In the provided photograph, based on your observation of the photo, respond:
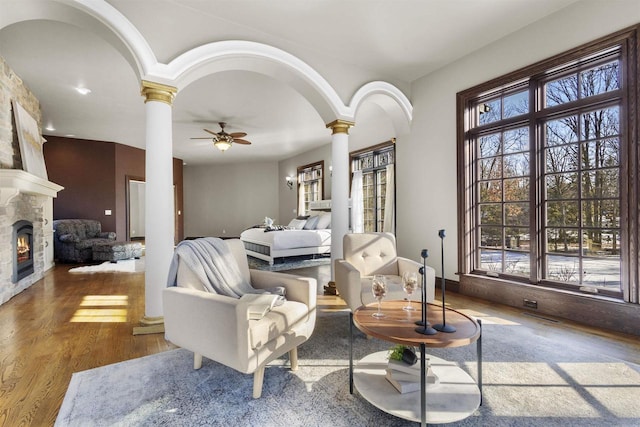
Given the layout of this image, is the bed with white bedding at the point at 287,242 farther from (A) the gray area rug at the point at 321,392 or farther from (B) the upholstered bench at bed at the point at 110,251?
(A) the gray area rug at the point at 321,392

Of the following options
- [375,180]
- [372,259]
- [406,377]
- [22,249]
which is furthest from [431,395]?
[375,180]

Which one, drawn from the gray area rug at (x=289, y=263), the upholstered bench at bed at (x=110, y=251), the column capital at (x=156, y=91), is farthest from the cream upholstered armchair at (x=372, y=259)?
the upholstered bench at bed at (x=110, y=251)

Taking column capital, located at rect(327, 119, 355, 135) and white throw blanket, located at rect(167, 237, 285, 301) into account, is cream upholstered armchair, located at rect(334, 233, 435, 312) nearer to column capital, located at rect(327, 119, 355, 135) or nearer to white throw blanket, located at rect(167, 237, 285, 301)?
white throw blanket, located at rect(167, 237, 285, 301)

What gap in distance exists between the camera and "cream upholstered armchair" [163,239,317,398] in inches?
67.0

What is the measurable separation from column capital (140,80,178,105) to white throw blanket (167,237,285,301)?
4.94 feet

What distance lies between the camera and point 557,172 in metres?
3.31

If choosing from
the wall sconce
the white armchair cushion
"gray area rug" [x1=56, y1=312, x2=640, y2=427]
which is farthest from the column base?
the wall sconce

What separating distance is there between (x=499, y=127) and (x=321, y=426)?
12.8 feet

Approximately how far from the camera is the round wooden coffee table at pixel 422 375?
1.49m

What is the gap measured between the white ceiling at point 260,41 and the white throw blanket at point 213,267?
192cm

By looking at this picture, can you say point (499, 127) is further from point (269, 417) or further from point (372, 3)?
point (269, 417)

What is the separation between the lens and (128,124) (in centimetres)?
648

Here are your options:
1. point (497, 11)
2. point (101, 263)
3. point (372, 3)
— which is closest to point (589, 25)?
point (497, 11)

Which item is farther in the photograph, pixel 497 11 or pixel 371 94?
pixel 371 94
